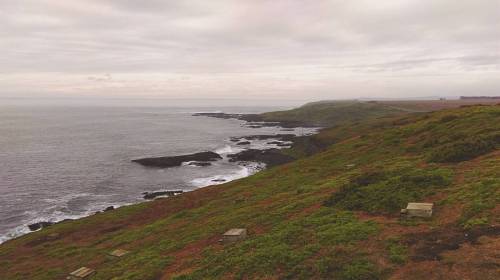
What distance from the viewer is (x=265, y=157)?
95125 millimetres

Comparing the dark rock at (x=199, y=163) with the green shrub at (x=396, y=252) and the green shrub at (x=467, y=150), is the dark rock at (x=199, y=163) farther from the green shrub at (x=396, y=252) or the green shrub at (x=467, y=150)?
the green shrub at (x=396, y=252)

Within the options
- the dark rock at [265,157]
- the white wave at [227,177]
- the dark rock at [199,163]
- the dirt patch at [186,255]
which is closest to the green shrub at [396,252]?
the dirt patch at [186,255]

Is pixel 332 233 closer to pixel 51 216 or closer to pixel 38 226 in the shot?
pixel 38 226

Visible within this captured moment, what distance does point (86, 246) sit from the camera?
32.9 metres

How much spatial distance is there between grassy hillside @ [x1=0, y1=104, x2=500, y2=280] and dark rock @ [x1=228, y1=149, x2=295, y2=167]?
48656mm

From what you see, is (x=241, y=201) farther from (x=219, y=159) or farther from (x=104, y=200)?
(x=219, y=159)

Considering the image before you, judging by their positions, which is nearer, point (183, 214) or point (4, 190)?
point (183, 214)

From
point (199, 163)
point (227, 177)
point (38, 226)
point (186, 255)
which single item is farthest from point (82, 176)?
point (186, 255)

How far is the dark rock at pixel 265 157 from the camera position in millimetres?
90688

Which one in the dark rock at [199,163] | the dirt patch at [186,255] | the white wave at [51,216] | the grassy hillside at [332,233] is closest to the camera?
the grassy hillside at [332,233]

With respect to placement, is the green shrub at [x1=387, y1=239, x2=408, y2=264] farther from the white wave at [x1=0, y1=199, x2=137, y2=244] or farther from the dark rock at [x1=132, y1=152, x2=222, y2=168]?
the dark rock at [x1=132, y1=152, x2=222, y2=168]

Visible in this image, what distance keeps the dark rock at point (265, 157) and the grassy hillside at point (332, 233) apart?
1916 inches

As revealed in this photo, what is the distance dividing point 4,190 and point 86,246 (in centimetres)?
4603

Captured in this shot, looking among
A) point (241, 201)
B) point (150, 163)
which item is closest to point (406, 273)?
point (241, 201)
